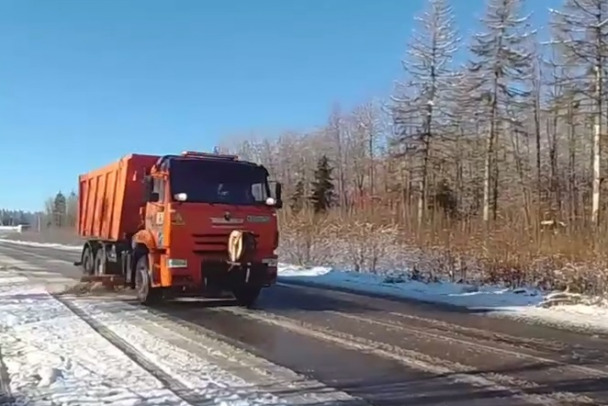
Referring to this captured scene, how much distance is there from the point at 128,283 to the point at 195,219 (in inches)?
139

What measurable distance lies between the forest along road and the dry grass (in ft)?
12.7

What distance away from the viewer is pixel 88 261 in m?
Result: 20.8

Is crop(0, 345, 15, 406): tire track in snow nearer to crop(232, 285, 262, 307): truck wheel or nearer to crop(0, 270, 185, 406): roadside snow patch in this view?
crop(0, 270, 185, 406): roadside snow patch

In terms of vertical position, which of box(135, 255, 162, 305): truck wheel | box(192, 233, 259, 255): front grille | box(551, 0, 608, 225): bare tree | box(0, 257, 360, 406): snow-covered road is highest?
box(551, 0, 608, 225): bare tree

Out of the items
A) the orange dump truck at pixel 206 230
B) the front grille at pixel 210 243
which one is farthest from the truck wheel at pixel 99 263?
the front grille at pixel 210 243

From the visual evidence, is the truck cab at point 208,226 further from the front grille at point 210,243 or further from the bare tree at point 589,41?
the bare tree at point 589,41

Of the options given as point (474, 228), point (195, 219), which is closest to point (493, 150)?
point (474, 228)

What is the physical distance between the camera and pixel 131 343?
971 cm

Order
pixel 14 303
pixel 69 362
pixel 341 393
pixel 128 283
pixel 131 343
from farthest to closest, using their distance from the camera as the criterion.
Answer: pixel 128 283 < pixel 14 303 < pixel 131 343 < pixel 69 362 < pixel 341 393

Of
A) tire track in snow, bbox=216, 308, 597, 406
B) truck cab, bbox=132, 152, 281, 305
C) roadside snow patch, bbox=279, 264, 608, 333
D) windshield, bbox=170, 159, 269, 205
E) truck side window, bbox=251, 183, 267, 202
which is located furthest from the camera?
truck side window, bbox=251, 183, 267, 202

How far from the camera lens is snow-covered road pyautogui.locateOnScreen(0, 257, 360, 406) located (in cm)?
673

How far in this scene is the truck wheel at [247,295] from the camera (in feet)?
47.9

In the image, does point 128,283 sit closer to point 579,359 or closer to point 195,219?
point 195,219

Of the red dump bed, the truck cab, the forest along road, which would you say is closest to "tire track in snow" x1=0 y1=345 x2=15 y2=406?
the forest along road
